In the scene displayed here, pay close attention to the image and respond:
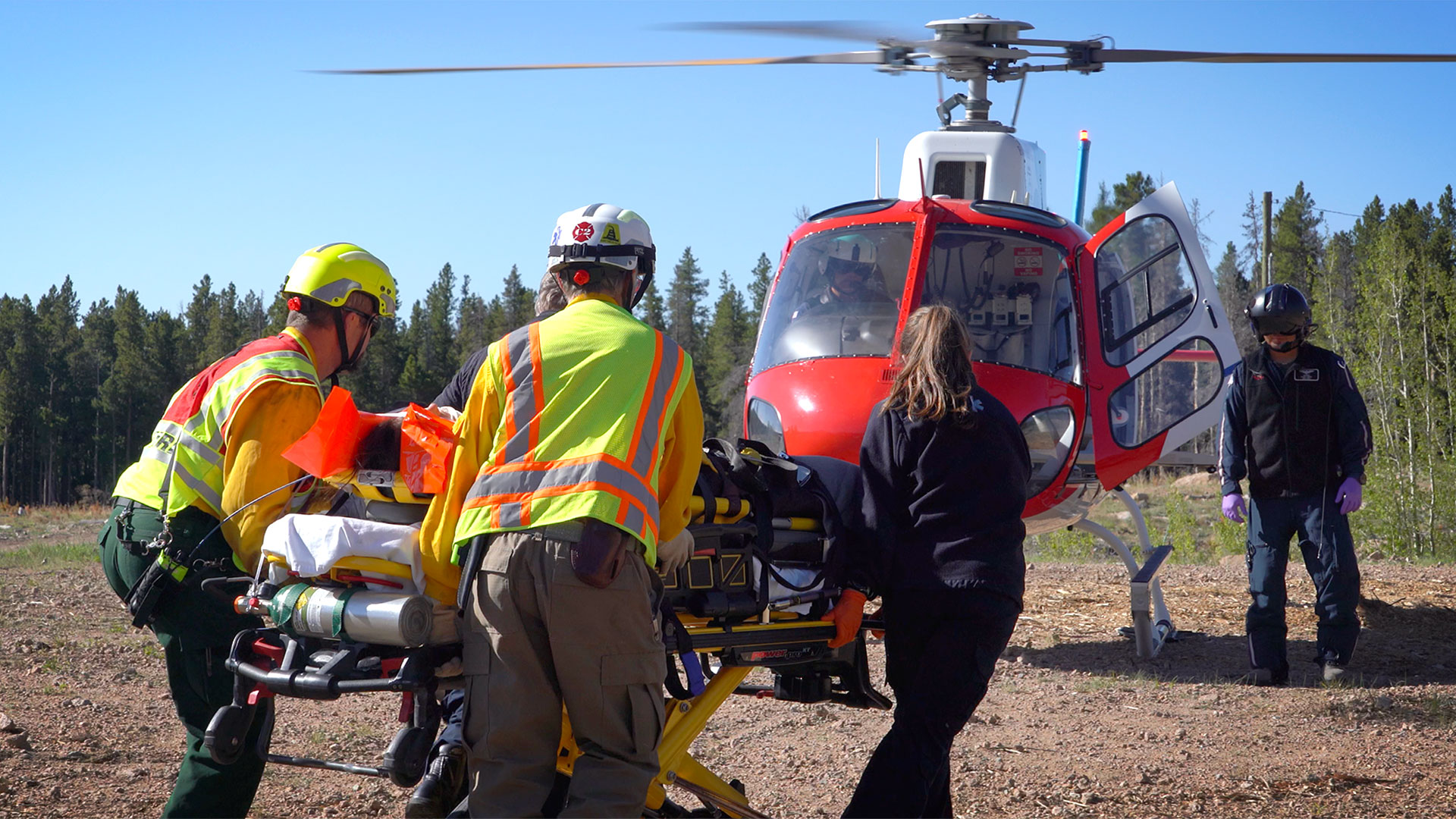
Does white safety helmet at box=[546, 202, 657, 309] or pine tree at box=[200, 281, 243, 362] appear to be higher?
pine tree at box=[200, 281, 243, 362]

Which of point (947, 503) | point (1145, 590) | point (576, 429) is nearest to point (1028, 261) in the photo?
point (1145, 590)

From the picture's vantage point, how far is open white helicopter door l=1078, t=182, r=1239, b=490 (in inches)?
285

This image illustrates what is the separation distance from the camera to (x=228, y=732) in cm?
309

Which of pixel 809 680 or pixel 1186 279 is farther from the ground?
pixel 1186 279

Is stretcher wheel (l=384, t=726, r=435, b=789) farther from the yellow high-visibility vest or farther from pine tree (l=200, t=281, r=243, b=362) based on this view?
pine tree (l=200, t=281, r=243, b=362)

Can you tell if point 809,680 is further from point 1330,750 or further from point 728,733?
point 1330,750

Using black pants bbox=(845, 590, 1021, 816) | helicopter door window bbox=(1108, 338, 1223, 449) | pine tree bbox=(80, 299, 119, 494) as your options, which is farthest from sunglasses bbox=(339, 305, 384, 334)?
pine tree bbox=(80, 299, 119, 494)

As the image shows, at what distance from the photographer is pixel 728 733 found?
19.2ft

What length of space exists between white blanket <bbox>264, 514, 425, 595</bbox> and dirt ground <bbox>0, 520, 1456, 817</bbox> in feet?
6.74

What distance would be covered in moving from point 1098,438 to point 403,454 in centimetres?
509

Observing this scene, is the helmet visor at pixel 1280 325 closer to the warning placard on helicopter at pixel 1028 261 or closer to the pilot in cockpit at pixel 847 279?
the warning placard on helicopter at pixel 1028 261

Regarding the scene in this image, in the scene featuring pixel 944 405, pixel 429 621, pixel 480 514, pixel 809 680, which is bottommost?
pixel 809 680

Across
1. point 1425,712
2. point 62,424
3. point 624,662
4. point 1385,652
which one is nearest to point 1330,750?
point 1425,712

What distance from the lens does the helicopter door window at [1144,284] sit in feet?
24.3
